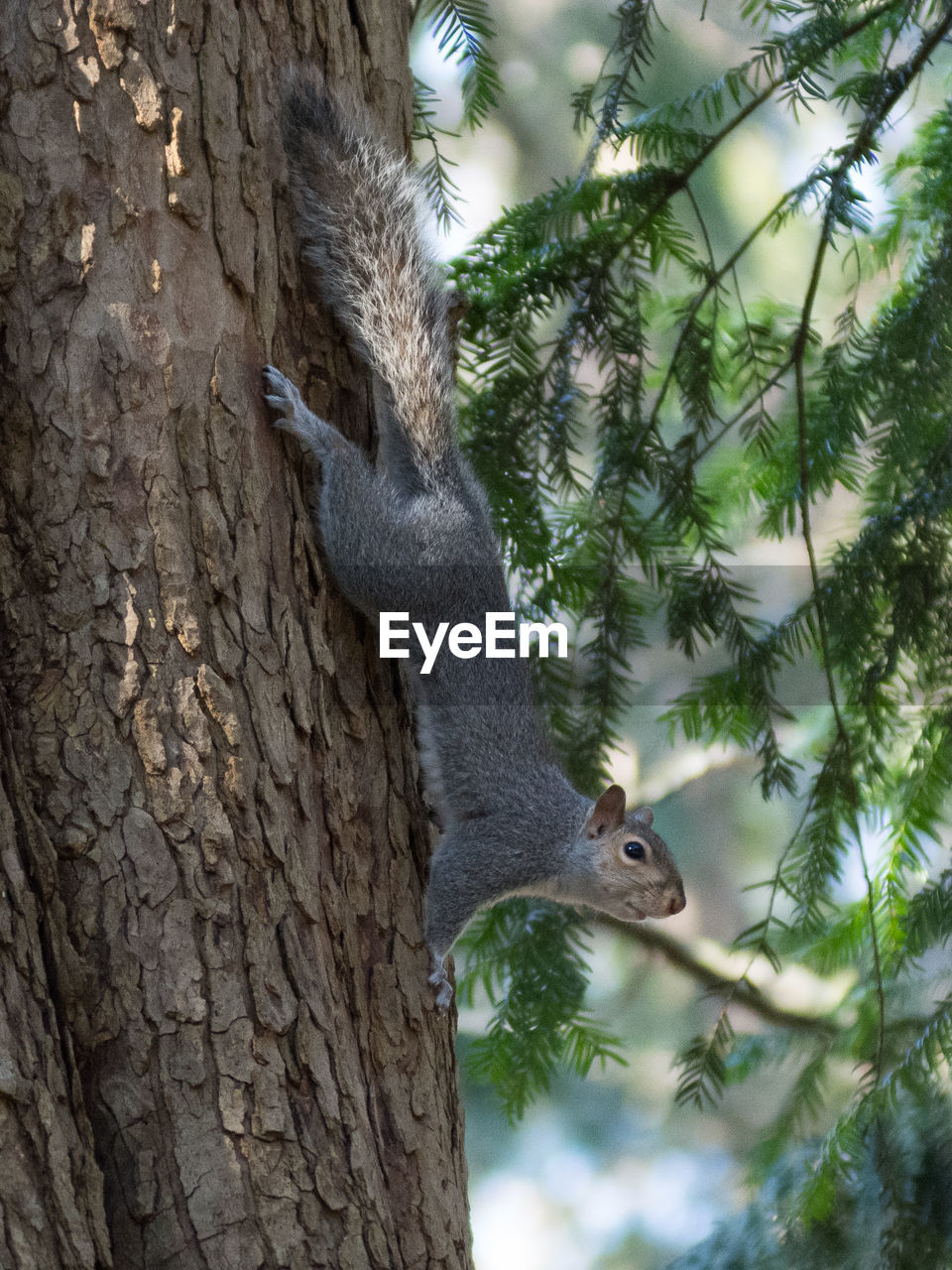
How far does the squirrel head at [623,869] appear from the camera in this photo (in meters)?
1.78

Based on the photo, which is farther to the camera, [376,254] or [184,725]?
[376,254]

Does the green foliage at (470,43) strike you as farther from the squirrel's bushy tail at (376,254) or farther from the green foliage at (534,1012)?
the green foliage at (534,1012)

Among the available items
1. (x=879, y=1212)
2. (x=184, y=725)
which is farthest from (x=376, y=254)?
(x=879, y=1212)

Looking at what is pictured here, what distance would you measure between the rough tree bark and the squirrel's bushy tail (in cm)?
5

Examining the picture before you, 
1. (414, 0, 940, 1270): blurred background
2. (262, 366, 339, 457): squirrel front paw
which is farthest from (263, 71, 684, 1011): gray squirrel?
(414, 0, 940, 1270): blurred background

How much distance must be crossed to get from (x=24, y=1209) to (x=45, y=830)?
0.32 m

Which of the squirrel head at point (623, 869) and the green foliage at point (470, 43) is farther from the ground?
the green foliage at point (470, 43)

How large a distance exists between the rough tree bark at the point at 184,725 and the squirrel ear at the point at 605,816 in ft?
1.77

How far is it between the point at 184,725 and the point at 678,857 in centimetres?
389

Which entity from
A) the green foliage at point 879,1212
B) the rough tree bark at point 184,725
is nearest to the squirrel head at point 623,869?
the green foliage at point 879,1212

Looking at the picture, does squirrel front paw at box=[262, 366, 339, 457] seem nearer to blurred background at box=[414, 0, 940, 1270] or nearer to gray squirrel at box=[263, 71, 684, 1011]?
gray squirrel at box=[263, 71, 684, 1011]

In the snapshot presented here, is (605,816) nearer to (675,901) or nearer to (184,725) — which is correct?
(675,901)

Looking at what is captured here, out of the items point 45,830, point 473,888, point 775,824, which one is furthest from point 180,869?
point 775,824

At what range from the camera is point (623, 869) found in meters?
1.79
